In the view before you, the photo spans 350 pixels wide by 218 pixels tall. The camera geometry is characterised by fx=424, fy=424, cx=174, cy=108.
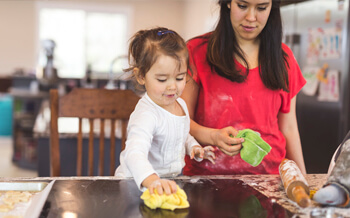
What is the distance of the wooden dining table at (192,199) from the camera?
826 millimetres

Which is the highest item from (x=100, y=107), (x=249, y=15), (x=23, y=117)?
(x=249, y=15)

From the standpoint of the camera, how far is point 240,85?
136 centimetres

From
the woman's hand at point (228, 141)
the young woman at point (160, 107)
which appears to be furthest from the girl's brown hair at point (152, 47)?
the woman's hand at point (228, 141)

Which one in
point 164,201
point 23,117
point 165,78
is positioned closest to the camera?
point 164,201

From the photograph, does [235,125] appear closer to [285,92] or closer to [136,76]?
[285,92]

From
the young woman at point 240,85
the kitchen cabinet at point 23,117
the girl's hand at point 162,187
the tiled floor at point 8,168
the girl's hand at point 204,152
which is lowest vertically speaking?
the tiled floor at point 8,168

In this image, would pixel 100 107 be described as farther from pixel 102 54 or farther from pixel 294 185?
Answer: pixel 102 54

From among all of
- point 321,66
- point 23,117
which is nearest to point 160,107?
point 321,66

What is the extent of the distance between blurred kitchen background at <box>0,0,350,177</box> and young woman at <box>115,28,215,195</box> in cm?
26

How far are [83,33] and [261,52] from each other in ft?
26.3

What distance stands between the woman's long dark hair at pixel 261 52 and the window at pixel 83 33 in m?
7.74

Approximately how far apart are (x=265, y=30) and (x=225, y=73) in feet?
0.66

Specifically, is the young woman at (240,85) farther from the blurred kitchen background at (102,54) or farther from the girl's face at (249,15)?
the blurred kitchen background at (102,54)

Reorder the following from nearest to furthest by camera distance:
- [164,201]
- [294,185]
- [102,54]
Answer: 1. [164,201]
2. [294,185]
3. [102,54]
